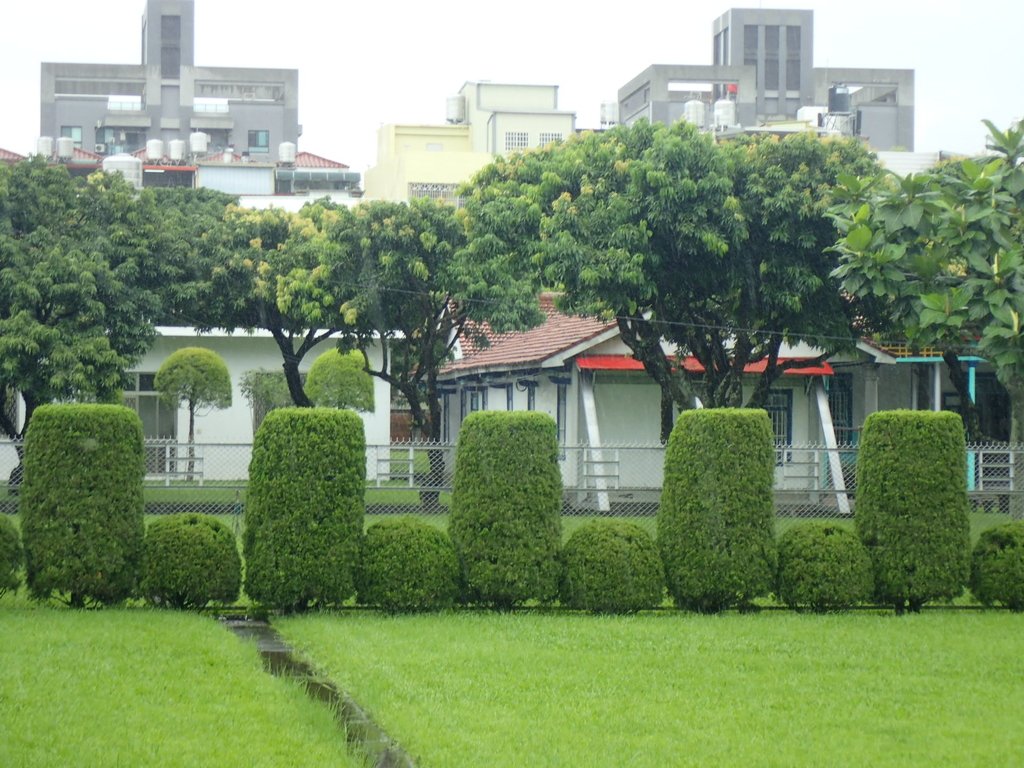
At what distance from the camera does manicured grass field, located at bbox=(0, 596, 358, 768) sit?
7090 mm

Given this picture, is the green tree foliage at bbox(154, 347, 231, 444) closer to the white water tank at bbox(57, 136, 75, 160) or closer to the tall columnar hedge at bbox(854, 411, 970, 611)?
the tall columnar hedge at bbox(854, 411, 970, 611)

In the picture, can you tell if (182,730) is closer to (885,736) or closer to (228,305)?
(885,736)

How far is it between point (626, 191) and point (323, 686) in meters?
16.9

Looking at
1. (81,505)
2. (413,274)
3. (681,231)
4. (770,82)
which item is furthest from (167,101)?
(81,505)

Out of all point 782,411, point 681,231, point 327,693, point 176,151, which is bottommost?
point 327,693

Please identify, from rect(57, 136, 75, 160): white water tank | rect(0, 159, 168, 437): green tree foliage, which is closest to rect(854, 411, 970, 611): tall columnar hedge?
rect(0, 159, 168, 437): green tree foliage

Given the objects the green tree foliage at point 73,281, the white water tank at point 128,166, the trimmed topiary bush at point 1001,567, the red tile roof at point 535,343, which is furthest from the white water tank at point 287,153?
the trimmed topiary bush at point 1001,567

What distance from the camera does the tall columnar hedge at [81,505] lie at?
1244 cm

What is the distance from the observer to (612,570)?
12.9 metres

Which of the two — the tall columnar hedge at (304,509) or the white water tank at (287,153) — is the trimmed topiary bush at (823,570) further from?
the white water tank at (287,153)

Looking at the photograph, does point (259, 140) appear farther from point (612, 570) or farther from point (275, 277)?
point (612, 570)

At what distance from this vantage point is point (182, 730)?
7617 millimetres

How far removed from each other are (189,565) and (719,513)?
5.11 m

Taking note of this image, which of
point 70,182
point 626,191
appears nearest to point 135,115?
point 70,182
